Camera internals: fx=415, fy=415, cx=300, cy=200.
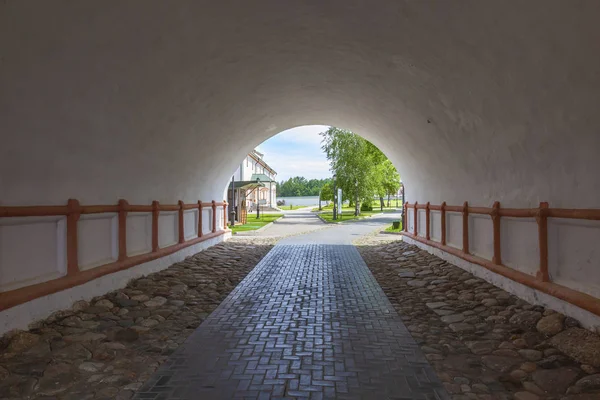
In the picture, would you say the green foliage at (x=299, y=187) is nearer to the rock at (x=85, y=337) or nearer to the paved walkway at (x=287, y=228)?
the paved walkway at (x=287, y=228)

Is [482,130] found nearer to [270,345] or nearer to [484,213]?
[484,213]

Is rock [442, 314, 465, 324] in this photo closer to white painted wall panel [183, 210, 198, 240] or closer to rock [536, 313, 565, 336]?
rock [536, 313, 565, 336]

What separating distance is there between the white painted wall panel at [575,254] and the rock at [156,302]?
5.43m

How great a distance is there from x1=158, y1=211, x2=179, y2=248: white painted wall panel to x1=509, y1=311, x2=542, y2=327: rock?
683 centimetres

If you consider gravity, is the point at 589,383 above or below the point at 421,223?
below

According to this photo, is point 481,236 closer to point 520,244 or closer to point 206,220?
point 520,244

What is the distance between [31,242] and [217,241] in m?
9.27

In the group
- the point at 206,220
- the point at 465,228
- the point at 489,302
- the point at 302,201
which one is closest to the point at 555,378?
the point at 489,302

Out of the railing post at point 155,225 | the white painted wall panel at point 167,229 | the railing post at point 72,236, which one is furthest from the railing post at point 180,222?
the railing post at point 72,236

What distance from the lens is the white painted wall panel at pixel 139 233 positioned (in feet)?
24.6

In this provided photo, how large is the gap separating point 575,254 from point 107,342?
5.37 meters

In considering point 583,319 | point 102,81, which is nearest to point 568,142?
point 583,319

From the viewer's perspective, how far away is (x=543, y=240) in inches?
207

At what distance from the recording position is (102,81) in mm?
5219
